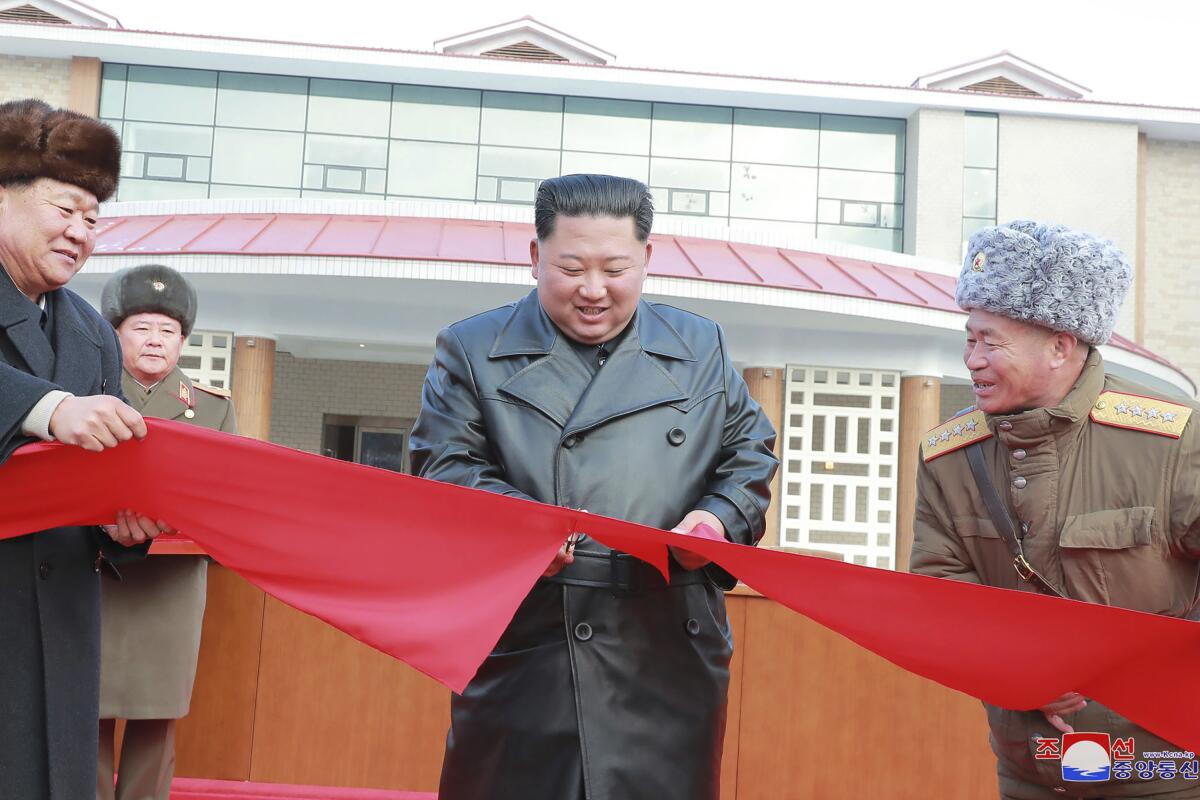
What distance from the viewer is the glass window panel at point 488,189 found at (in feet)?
71.1

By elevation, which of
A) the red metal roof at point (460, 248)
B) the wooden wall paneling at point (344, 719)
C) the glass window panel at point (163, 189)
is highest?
the glass window panel at point (163, 189)

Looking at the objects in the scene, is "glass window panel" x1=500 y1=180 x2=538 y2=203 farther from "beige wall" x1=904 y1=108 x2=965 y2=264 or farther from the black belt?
the black belt

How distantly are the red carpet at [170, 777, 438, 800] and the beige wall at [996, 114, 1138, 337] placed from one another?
20.6m

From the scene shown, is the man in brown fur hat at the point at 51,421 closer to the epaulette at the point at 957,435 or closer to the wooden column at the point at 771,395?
the epaulette at the point at 957,435

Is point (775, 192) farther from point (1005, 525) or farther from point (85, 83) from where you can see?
point (1005, 525)

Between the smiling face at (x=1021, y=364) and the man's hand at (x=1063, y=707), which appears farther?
the smiling face at (x=1021, y=364)

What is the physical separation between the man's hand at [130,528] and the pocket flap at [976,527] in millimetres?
1815

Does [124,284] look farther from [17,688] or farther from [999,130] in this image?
[999,130]

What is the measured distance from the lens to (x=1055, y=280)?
2.27 m

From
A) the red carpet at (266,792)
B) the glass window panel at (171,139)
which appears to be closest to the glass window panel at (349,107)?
the glass window panel at (171,139)

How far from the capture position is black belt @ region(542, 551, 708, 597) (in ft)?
7.66

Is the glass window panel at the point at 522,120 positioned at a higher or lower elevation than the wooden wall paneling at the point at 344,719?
higher

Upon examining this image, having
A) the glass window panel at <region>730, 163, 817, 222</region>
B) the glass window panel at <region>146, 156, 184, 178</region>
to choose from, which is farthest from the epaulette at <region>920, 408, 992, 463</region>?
the glass window panel at <region>146, 156, 184, 178</region>

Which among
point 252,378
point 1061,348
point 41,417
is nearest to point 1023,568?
point 1061,348
